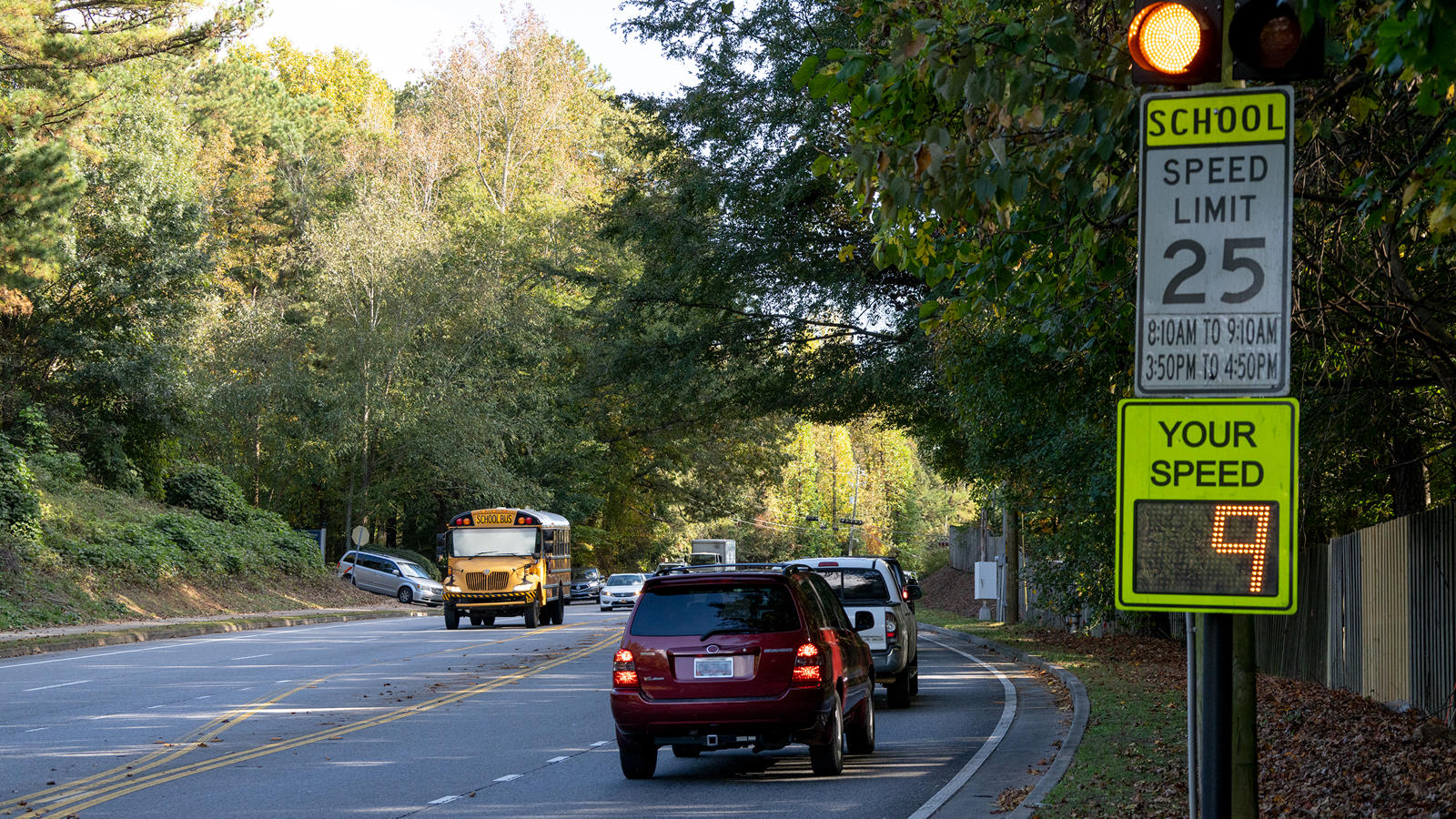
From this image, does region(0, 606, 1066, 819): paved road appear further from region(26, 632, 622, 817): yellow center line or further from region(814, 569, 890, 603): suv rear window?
region(814, 569, 890, 603): suv rear window

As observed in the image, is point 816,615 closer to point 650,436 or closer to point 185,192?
point 185,192

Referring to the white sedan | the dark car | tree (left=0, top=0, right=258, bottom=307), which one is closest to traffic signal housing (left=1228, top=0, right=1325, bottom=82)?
tree (left=0, top=0, right=258, bottom=307)

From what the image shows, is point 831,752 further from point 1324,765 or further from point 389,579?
point 389,579

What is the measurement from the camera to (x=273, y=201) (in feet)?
222

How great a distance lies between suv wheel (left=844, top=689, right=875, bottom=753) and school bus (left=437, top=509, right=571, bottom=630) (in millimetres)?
23607

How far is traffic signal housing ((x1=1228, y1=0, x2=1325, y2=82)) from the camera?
15.8 ft

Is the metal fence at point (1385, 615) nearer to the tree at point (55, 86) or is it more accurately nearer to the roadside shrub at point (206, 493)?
the tree at point (55, 86)

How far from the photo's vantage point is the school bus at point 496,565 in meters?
35.8

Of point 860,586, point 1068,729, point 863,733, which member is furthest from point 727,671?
point 860,586

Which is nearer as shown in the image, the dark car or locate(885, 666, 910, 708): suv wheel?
locate(885, 666, 910, 708): suv wheel

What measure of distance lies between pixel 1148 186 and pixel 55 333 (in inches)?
1569

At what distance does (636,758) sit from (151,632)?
22.3 m

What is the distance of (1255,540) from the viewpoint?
A: 437 centimetres

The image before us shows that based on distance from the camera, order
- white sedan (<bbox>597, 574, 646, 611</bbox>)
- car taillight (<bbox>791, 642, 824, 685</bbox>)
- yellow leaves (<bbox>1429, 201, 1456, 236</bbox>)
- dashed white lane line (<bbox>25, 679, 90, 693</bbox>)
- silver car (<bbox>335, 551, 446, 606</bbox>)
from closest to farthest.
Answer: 1. yellow leaves (<bbox>1429, 201, 1456, 236</bbox>)
2. car taillight (<bbox>791, 642, 824, 685</bbox>)
3. dashed white lane line (<bbox>25, 679, 90, 693</bbox>)
4. white sedan (<bbox>597, 574, 646, 611</bbox>)
5. silver car (<bbox>335, 551, 446, 606</bbox>)
